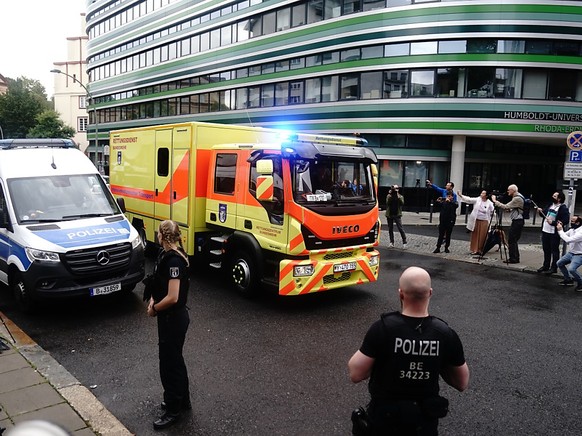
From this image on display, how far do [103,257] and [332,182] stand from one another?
12.3 ft

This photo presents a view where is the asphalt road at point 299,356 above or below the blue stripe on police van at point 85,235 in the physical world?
below

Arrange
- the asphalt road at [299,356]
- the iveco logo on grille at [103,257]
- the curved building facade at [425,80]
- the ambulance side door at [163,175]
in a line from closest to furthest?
1. the asphalt road at [299,356]
2. the iveco logo on grille at [103,257]
3. the ambulance side door at [163,175]
4. the curved building facade at [425,80]

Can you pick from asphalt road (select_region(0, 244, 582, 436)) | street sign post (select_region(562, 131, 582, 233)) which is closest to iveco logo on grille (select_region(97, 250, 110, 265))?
asphalt road (select_region(0, 244, 582, 436))

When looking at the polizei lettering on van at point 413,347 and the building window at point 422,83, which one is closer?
the polizei lettering on van at point 413,347

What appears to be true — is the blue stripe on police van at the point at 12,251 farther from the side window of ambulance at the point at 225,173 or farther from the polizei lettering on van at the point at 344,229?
the polizei lettering on van at the point at 344,229

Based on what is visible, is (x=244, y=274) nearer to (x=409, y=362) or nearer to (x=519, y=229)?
(x=409, y=362)

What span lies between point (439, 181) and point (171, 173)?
761 inches

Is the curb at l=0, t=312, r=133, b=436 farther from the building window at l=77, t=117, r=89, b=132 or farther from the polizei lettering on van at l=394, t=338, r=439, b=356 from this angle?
the building window at l=77, t=117, r=89, b=132

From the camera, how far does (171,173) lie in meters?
9.54

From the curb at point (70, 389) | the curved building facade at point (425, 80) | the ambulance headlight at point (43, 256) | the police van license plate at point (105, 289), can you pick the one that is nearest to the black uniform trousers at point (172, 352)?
the curb at point (70, 389)

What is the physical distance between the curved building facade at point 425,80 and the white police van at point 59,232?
771 inches

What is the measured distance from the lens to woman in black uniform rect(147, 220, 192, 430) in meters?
4.19

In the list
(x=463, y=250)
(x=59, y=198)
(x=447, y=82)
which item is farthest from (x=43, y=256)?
(x=447, y=82)

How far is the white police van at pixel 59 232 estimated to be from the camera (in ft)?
21.9
